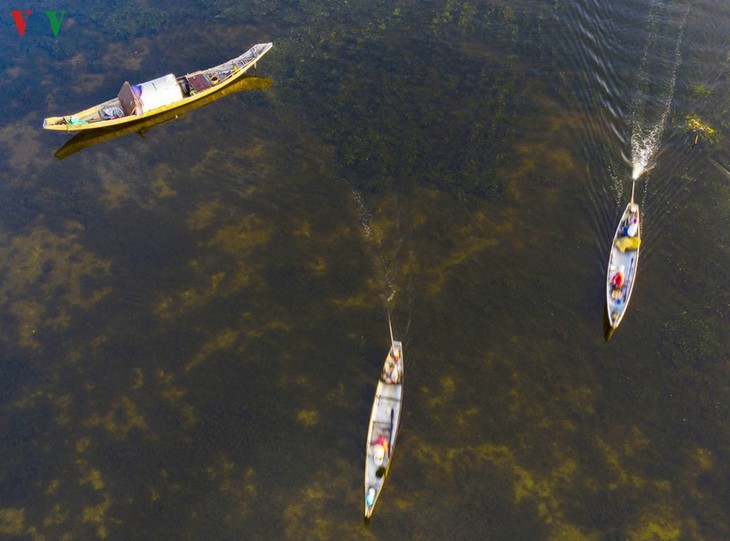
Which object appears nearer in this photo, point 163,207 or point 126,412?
point 126,412

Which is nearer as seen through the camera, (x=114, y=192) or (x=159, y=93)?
(x=114, y=192)

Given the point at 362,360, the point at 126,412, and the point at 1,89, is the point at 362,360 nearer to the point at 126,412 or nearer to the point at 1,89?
the point at 126,412

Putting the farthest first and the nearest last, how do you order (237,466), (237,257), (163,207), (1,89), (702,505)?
1. (1,89)
2. (163,207)
3. (237,257)
4. (237,466)
5. (702,505)

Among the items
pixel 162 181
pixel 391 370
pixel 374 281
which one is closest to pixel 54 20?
pixel 162 181

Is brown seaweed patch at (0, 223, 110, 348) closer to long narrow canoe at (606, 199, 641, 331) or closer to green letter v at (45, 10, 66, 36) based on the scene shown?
green letter v at (45, 10, 66, 36)

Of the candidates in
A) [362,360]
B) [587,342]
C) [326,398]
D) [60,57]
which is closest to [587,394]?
[587,342]

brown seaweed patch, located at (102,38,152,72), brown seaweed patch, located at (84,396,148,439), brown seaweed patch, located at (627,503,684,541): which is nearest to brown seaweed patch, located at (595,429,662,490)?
brown seaweed patch, located at (627,503,684,541)

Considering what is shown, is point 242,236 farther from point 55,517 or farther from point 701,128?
point 701,128
